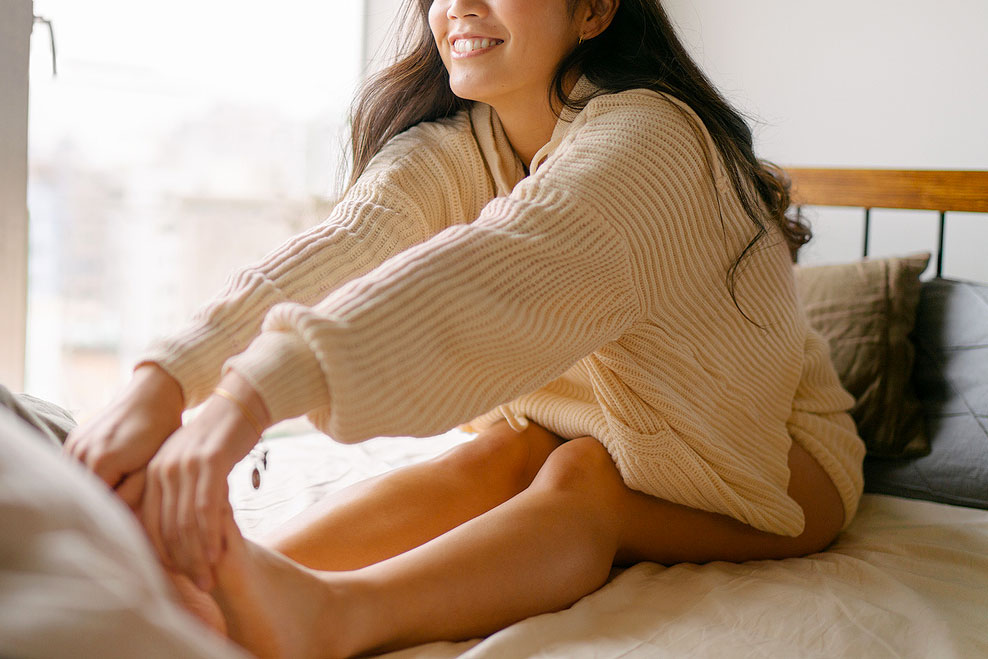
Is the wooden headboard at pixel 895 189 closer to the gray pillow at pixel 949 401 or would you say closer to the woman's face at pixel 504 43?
the gray pillow at pixel 949 401

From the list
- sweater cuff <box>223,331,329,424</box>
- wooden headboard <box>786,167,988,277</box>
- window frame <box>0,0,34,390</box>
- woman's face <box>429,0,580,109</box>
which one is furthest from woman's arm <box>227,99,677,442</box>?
window frame <box>0,0,34,390</box>

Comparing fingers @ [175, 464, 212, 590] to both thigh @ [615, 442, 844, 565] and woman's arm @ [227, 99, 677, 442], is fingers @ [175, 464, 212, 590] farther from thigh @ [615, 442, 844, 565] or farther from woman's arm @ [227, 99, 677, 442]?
thigh @ [615, 442, 844, 565]

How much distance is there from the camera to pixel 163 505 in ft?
2.05

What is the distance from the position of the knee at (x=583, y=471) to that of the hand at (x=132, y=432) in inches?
16.1

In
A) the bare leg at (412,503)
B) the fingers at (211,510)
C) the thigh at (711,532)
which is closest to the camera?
the fingers at (211,510)

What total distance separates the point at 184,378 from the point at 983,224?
190 cm

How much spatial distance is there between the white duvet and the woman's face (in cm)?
60

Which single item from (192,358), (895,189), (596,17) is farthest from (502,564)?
(895,189)

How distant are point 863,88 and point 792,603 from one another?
65.0 inches

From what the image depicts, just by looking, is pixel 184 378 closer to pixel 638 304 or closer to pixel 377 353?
pixel 377 353

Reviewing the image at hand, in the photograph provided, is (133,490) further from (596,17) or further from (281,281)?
(596,17)

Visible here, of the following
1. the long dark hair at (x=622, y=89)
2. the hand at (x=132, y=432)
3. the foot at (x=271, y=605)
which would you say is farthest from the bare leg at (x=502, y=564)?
the long dark hair at (x=622, y=89)

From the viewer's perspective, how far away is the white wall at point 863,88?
1990mm

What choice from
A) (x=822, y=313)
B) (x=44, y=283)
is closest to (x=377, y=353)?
(x=822, y=313)
